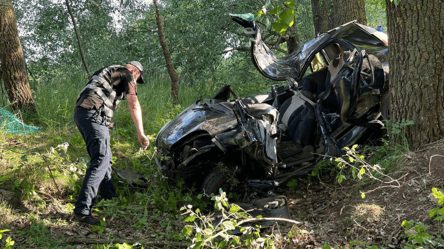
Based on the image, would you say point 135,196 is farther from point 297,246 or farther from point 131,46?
point 131,46

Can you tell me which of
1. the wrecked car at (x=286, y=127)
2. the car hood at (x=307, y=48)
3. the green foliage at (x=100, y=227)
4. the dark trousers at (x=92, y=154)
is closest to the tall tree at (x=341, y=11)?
the car hood at (x=307, y=48)

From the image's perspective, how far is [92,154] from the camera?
4.28 meters

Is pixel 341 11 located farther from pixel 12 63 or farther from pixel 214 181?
pixel 12 63

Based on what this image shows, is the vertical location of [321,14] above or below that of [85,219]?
above

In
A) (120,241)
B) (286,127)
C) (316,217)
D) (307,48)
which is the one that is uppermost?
(307,48)

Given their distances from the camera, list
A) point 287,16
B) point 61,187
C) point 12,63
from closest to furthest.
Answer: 1. point 287,16
2. point 61,187
3. point 12,63

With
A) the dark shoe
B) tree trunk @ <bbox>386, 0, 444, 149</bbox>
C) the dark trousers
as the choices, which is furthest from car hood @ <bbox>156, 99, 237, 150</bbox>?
tree trunk @ <bbox>386, 0, 444, 149</bbox>

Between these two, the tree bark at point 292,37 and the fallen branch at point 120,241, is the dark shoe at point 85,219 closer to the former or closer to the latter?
the fallen branch at point 120,241

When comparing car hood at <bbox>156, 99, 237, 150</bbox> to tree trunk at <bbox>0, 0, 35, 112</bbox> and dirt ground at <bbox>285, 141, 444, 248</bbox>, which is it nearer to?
dirt ground at <bbox>285, 141, 444, 248</bbox>

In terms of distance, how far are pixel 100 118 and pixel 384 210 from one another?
9.85ft

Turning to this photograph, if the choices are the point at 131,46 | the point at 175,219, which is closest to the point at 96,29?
the point at 131,46

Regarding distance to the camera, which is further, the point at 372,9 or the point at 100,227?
the point at 372,9

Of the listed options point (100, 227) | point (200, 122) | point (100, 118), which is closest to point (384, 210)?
point (200, 122)

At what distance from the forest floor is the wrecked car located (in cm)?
49
